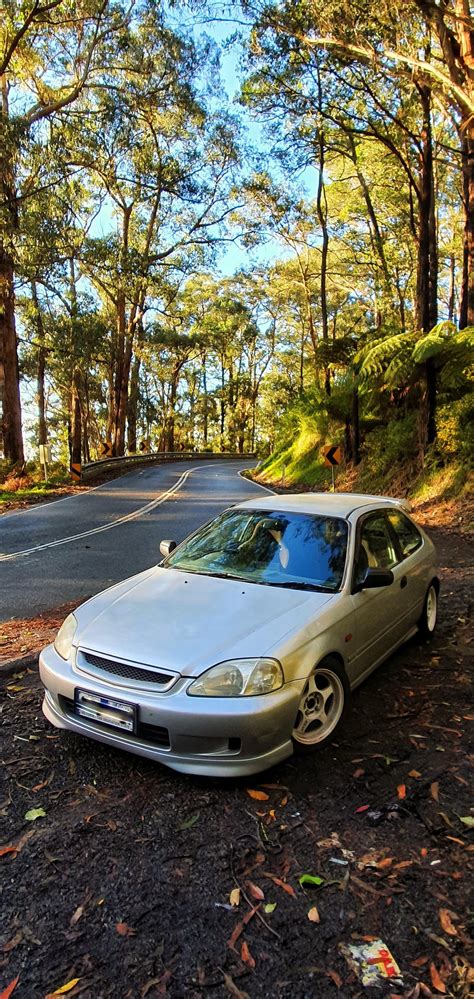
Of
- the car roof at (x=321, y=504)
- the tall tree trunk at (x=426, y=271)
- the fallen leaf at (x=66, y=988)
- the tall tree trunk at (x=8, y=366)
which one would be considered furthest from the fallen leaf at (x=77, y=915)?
the tall tree trunk at (x=8, y=366)

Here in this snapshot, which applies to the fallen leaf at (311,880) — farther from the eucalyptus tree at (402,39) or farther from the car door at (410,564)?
the eucalyptus tree at (402,39)

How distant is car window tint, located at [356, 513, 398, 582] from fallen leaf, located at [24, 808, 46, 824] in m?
2.39

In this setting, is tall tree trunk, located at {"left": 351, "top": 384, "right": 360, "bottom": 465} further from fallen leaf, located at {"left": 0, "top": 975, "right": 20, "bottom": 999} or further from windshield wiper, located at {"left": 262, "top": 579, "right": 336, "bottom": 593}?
fallen leaf, located at {"left": 0, "top": 975, "right": 20, "bottom": 999}

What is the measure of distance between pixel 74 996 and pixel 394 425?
1611 centimetres

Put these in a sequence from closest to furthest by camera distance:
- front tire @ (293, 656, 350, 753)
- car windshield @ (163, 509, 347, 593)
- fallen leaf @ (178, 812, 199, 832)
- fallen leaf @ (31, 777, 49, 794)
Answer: fallen leaf @ (178, 812, 199, 832), fallen leaf @ (31, 777, 49, 794), front tire @ (293, 656, 350, 753), car windshield @ (163, 509, 347, 593)

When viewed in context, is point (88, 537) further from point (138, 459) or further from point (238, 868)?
point (138, 459)

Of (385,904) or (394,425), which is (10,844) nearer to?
(385,904)

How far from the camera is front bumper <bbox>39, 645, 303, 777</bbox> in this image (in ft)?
9.97

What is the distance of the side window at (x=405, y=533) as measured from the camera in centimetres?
528

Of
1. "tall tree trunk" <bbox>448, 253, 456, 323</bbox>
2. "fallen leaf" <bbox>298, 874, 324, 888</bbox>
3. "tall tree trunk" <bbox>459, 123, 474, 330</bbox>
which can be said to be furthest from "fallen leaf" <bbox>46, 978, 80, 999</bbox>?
"tall tree trunk" <bbox>448, 253, 456, 323</bbox>

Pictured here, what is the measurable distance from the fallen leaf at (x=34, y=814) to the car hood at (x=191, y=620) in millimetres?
846

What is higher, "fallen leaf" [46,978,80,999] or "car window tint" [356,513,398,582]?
"car window tint" [356,513,398,582]

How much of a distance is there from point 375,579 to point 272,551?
800 millimetres

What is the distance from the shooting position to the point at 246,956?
7.29 feet
